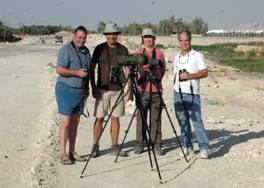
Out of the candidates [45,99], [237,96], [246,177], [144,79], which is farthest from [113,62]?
[237,96]

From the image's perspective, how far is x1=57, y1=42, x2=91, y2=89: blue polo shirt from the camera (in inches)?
305

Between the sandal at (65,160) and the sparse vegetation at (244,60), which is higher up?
the sandal at (65,160)

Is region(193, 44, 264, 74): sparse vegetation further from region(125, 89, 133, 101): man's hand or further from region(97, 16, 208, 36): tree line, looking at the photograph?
region(97, 16, 208, 36): tree line

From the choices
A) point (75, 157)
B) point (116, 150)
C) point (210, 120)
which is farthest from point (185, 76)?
point (210, 120)

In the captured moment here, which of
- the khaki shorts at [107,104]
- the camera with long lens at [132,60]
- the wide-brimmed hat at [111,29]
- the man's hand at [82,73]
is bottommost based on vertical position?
the khaki shorts at [107,104]

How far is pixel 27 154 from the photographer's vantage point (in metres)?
8.95

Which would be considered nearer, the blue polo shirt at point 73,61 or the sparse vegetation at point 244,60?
the blue polo shirt at point 73,61

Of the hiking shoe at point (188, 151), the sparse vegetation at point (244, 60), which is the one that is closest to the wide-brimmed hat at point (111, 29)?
the hiking shoe at point (188, 151)

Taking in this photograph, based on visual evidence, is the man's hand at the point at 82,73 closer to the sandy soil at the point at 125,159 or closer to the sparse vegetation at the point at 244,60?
the sandy soil at the point at 125,159

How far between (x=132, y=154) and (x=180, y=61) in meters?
1.65

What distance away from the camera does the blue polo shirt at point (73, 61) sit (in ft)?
25.4

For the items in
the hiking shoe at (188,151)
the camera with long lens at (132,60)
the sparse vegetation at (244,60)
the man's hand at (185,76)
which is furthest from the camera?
the sparse vegetation at (244,60)

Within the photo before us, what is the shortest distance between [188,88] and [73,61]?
1658 mm

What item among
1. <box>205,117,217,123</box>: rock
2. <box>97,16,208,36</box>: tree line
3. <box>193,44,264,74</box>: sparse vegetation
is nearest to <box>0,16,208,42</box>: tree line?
<box>97,16,208,36</box>: tree line
